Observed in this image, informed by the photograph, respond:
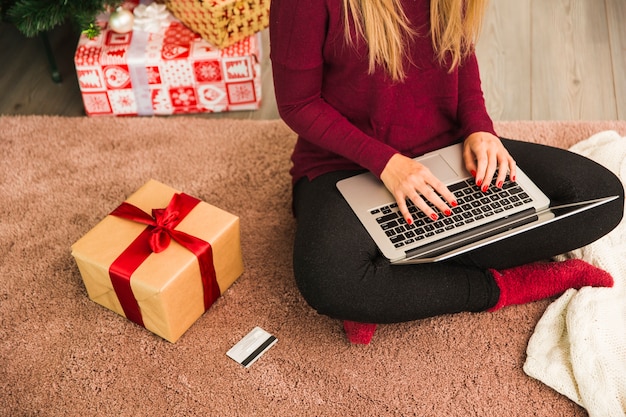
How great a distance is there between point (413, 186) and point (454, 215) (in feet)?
0.29

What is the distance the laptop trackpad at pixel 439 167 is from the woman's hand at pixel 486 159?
32 millimetres

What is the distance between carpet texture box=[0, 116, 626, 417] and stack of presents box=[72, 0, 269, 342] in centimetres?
7

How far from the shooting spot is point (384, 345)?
4.03ft

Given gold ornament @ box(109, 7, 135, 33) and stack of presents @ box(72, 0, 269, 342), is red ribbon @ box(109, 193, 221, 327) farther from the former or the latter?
gold ornament @ box(109, 7, 135, 33)

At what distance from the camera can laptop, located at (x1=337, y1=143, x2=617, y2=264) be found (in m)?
1.07

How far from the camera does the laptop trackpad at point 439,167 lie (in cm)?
117

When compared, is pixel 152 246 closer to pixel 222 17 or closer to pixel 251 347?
pixel 251 347

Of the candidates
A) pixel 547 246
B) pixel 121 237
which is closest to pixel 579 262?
pixel 547 246

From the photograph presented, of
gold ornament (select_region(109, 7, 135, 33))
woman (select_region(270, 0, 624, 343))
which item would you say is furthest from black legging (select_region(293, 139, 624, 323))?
gold ornament (select_region(109, 7, 135, 33))

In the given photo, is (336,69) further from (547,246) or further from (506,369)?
(506,369)

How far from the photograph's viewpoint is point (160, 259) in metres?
1.15

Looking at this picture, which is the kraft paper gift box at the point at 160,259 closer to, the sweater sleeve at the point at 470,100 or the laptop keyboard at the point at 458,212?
the laptop keyboard at the point at 458,212

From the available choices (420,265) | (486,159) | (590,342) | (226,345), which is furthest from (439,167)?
(226,345)

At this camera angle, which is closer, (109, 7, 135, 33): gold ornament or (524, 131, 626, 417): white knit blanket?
(524, 131, 626, 417): white knit blanket
